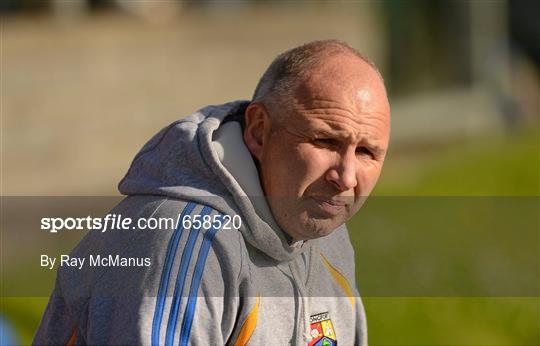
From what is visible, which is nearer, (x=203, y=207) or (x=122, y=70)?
(x=203, y=207)

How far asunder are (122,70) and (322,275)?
911cm

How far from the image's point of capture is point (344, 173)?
351 cm

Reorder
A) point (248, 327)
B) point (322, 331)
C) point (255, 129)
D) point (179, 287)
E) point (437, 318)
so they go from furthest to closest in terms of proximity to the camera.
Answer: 1. point (437, 318)
2. point (322, 331)
3. point (255, 129)
4. point (248, 327)
5. point (179, 287)

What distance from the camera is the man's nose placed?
11.5 ft

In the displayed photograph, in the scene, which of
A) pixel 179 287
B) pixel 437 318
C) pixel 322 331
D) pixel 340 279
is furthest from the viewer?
pixel 437 318

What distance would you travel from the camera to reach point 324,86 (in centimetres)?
353

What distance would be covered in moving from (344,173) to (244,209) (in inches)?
11.9

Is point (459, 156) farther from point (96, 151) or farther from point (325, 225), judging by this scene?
point (325, 225)

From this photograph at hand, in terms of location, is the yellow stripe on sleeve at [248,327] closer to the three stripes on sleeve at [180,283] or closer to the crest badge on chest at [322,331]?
the three stripes on sleeve at [180,283]

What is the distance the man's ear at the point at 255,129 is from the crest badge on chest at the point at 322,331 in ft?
1.79

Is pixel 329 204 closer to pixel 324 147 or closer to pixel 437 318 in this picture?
pixel 324 147

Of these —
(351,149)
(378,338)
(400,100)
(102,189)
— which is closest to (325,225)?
(351,149)

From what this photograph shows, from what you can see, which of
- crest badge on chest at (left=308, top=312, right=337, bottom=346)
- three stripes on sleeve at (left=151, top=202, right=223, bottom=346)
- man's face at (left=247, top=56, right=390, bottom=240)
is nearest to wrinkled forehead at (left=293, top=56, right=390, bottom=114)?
man's face at (left=247, top=56, right=390, bottom=240)

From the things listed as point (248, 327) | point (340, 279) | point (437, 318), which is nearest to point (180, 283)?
point (248, 327)
